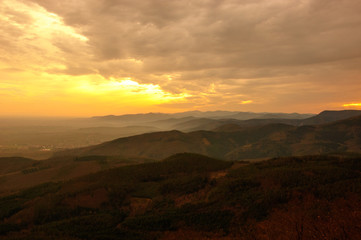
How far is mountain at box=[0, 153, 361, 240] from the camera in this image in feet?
69.2

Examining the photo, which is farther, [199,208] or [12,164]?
[12,164]

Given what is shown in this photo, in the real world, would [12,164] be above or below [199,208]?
below

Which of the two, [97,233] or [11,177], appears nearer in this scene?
[97,233]

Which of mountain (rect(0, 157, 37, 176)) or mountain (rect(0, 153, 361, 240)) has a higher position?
mountain (rect(0, 153, 361, 240))

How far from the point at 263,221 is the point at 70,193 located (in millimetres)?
47790

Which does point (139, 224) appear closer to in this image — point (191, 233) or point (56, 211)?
point (191, 233)

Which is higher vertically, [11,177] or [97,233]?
[97,233]

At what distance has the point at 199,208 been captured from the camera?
1281 inches

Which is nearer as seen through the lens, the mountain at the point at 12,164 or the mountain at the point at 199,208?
the mountain at the point at 199,208

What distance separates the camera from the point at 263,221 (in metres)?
23.7

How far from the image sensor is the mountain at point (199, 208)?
2109 centimetres

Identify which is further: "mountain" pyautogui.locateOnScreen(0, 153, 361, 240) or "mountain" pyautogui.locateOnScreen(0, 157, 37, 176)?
"mountain" pyautogui.locateOnScreen(0, 157, 37, 176)

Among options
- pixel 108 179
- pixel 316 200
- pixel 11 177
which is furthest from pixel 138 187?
pixel 11 177

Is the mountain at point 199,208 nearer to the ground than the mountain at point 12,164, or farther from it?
farther from it
